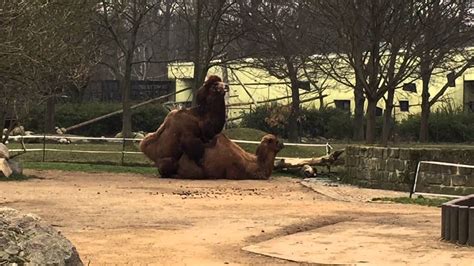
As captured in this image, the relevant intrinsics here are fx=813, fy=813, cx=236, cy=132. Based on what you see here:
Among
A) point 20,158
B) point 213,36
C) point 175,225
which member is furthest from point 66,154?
point 175,225

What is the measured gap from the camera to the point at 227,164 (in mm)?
22906

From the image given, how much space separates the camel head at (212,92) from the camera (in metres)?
23.3

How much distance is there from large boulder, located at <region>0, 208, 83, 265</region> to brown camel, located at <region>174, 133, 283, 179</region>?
52.7 feet

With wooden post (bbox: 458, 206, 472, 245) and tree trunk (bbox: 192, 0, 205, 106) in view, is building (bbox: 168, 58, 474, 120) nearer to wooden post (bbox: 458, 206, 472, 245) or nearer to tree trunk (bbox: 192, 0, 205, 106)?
tree trunk (bbox: 192, 0, 205, 106)

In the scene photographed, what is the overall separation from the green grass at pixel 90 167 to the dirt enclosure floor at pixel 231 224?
5301mm

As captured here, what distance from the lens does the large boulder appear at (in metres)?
5.84

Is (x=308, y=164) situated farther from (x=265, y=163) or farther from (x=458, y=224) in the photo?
(x=458, y=224)

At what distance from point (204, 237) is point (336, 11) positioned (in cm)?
1431

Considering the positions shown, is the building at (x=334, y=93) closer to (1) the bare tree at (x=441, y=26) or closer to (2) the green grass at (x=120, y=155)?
(2) the green grass at (x=120, y=155)

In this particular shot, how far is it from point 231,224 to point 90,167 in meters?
14.8

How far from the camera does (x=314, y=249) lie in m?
9.69

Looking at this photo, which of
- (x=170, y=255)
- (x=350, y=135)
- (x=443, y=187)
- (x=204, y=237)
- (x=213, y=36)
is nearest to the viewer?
(x=170, y=255)

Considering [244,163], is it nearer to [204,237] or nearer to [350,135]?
[204,237]

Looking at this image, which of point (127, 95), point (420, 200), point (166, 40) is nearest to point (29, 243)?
point (420, 200)
